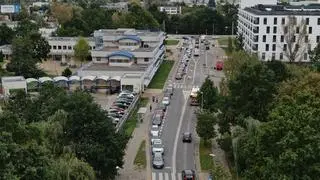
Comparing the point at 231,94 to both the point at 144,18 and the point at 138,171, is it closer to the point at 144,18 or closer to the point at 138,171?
the point at 138,171

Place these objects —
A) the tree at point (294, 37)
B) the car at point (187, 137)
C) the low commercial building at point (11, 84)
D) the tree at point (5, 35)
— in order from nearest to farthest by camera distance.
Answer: the car at point (187, 137) → the low commercial building at point (11, 84) → the tree at point (294, 37) → the tree at point (5, 35)

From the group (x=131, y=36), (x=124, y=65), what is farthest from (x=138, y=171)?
(x=131, y=36)

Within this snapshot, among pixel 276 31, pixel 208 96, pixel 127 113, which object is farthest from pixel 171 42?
pixel 127 113

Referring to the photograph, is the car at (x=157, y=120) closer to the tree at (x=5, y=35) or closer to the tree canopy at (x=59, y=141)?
the tree canopy at (x=59, y=141)

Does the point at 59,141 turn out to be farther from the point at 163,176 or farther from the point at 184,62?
the point at 184,62

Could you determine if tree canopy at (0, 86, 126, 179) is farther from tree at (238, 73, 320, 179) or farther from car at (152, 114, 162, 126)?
car at (152, 114, 162, 126)

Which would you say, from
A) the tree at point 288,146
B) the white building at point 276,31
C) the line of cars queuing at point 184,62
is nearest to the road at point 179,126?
the line of cars queuing at point 184,62
